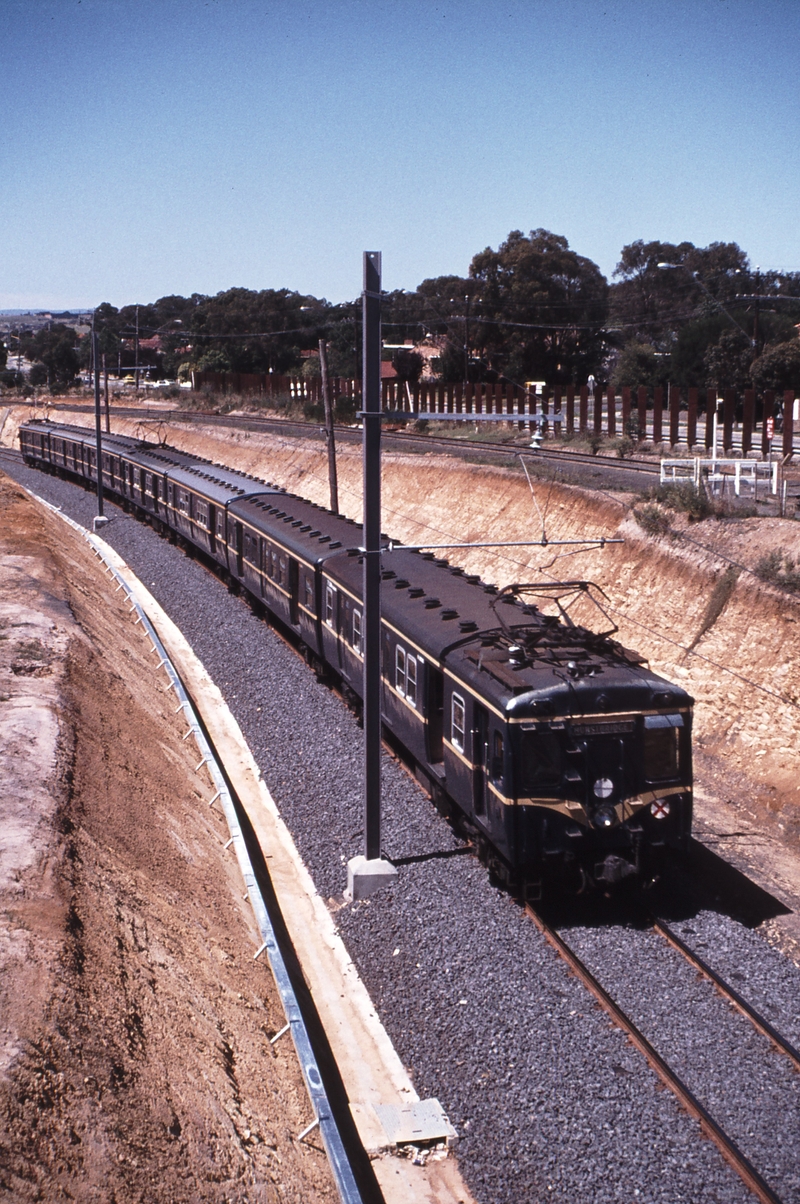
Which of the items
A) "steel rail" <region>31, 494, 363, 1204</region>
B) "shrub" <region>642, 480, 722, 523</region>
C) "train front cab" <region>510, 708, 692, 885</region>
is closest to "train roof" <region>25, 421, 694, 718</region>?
"train front cab" <region>510, 708, 692, 885</region>

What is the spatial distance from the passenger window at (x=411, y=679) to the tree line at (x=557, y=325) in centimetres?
2755

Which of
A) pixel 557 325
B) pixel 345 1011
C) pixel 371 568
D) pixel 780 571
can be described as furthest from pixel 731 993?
pixel 557 325

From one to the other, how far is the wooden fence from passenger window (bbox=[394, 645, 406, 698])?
3652 millimetres

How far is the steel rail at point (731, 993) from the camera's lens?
29.7 ft

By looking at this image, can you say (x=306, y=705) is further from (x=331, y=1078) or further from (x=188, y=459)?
(x=188, y=459)

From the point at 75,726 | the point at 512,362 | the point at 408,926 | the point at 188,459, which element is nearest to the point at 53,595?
the point at 75,726

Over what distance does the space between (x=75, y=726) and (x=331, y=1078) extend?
6.12 m

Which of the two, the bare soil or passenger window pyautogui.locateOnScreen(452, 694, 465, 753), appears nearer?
passenger window pyautogui.locateOnScreen(452, 694, 465, 753)

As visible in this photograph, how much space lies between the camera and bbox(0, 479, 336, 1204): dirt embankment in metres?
6.34

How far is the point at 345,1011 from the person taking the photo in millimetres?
10141

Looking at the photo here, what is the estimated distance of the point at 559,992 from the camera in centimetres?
985

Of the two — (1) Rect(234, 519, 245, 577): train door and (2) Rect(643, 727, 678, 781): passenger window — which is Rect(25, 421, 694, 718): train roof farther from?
(1) Rect(234, 519, 245, 577): train door

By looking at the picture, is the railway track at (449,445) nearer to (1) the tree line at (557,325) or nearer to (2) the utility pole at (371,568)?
(2) the utility pole at (371,568)

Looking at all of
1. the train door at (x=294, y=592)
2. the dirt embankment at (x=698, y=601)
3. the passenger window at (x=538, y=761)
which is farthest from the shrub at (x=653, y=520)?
the passenger window at (x=538, y=761)
